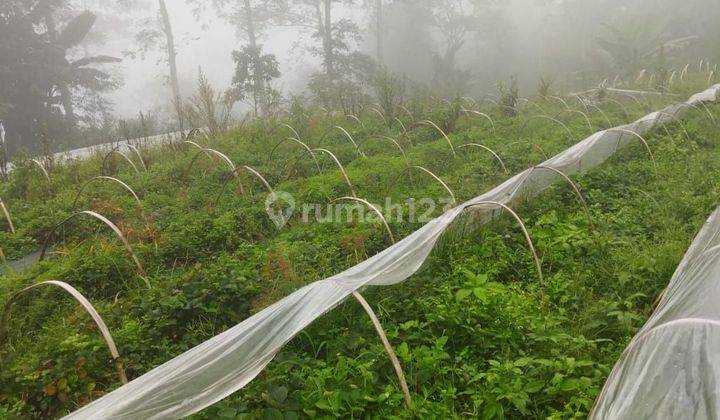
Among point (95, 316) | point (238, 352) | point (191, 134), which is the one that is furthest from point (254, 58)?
point (238, 352)

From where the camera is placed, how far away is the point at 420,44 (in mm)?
26266

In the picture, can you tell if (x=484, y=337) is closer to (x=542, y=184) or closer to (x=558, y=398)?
(x=558, y=398)

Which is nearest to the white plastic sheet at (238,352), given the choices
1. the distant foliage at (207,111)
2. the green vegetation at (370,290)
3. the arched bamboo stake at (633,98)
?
the green vegetation at (370,290)

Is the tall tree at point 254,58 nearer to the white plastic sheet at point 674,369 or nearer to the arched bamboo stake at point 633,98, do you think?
the arched bamboo stake at point 633,98

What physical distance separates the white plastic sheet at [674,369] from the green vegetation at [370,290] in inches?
17.2

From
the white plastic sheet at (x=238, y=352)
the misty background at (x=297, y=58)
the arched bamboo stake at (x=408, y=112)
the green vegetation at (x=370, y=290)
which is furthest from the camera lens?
the misty background at (x=297, y=58)

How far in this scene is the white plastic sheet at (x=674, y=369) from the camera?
1.60m

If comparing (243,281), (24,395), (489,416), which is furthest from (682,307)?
(24,395)

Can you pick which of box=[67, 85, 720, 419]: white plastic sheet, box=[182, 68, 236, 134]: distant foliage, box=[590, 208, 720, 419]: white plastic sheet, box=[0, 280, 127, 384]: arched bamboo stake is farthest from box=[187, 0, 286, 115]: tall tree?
box=[590, 208, 720, 419]: white plastic sheet

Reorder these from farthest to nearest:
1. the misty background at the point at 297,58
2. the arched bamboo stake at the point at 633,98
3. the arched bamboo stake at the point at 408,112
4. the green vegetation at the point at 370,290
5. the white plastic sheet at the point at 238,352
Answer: the misty background at the point at 297,58 < the arched bamboo stake at the point at 633,98 < the arched bamboo stake at the point at 408,112 < the green vegetation at the point at 370,290 < the white plastic sheet at the point at 238,352

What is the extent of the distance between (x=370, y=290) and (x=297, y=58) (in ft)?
75.9

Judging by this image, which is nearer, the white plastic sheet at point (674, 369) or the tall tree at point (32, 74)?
the white plastic sheet at point (674, 369)

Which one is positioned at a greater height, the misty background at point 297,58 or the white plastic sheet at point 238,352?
the misty background at point 297,58

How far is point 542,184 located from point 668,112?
4.69 m
